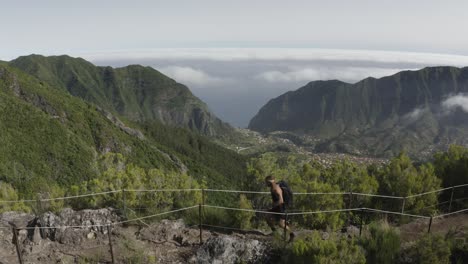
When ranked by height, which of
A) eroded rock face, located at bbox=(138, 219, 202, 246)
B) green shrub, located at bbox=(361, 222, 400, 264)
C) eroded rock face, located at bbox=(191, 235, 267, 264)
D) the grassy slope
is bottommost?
the grassy slope

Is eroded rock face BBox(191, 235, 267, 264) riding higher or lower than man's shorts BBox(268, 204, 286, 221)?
lower

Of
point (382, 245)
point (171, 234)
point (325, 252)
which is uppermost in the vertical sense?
point (325, 252)

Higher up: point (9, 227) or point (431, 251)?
point (431, 251)

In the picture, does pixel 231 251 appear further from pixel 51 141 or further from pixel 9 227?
pixel 51 141

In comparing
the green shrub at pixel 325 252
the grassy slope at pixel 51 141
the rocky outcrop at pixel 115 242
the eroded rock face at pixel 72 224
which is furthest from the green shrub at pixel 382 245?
the grassy slope at pixel 51 141

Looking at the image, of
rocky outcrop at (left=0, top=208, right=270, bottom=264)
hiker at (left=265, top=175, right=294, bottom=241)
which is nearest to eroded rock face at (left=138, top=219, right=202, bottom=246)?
rocky outcrop at (left=0, top=208, right=270, bottom=264)

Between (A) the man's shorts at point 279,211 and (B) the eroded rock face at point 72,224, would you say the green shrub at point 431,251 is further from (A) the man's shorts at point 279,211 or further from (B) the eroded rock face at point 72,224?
(B) the eroded rock face at point 72,224

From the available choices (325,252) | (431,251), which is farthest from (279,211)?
(431,251)

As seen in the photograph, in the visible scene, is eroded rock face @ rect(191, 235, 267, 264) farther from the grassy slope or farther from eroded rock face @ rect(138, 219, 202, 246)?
the grassy slope

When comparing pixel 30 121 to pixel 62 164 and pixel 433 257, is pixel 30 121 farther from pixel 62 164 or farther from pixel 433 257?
pixel 433 257
